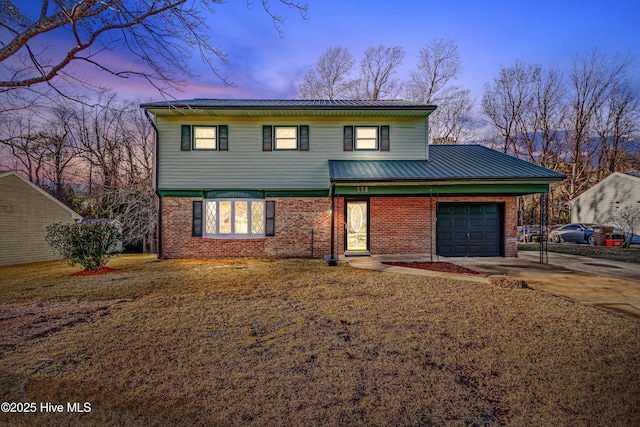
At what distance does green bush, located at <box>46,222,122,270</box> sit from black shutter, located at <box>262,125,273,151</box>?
6354mm

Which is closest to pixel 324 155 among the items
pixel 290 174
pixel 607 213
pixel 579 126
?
pixel 290 174

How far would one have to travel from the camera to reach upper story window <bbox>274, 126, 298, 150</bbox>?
42.6ft

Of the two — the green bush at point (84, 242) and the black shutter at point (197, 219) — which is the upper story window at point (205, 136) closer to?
the black shutter at point (197, 219)

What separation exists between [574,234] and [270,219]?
2094 centimetres

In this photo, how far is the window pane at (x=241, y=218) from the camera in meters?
12.9

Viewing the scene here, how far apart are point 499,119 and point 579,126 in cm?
692

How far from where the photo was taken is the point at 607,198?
24688 mm

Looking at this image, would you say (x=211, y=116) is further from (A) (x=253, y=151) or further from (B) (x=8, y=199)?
(B) (x=8, y=199)

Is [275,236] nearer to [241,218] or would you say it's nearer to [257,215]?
[257,215]

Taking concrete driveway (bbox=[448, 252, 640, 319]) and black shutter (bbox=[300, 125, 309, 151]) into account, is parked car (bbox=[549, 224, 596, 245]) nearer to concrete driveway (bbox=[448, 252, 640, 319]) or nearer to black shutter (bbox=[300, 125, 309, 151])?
concrete driveway (bbox=[448, 252, 640, 319])

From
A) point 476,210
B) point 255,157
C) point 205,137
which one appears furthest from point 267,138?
point 476,210

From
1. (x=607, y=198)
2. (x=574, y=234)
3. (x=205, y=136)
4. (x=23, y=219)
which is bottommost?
(x=574, y=234)

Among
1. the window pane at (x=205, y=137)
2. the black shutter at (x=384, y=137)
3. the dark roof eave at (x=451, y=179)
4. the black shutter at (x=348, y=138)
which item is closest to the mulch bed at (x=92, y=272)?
the window pane at (x=205, y=137)

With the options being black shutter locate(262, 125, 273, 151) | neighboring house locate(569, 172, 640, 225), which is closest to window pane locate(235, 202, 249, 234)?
black shutter locate(262, 125, 273, 151)
